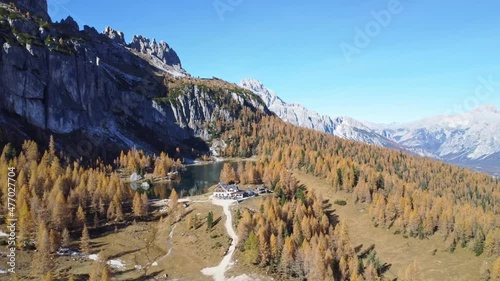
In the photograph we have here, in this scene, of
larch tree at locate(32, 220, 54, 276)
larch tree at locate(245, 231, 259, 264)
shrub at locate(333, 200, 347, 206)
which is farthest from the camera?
shrub at locate(333, 200, 347, 206)

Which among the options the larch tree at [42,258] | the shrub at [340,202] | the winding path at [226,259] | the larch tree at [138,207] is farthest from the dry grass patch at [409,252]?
the larch tree at [42,258]

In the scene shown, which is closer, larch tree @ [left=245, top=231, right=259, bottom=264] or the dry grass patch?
larch tree @ [left=245, top=231, right=259, bottom=264]

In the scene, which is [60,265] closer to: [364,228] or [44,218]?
[44,218]

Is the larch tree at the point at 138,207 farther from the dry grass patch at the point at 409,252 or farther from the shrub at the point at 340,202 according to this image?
the shrub at the point at 340,202

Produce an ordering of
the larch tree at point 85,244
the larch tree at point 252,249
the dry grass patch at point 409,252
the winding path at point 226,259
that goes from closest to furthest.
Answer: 1. the winding path at point 226,259
2. the larch tree at point 252,249
3. the larch tree at point 85,244
4. the dry grass patch at point 409,252

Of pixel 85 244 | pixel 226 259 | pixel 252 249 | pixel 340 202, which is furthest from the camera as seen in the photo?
pixel 340 202

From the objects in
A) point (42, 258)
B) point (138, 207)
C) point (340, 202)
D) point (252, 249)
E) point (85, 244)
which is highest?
point (138, 207)

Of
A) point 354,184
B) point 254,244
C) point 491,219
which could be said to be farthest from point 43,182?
point 491,219

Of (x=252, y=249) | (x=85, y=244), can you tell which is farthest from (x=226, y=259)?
(x=85, y=244)

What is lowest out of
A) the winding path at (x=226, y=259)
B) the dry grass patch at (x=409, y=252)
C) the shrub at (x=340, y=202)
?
the dry grass patch at (x=409, y=252)

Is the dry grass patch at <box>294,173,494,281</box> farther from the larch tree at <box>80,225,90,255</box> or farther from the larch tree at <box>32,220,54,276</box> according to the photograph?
the larch tree at <box>32,220,54,276</box>

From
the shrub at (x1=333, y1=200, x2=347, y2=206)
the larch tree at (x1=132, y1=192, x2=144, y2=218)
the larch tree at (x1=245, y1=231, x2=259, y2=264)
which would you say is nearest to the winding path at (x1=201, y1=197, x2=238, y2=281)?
the larch tree at (x1=245, y1=231, x2=259, y2=264)

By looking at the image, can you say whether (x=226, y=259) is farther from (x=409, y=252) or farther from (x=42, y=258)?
(x=409, y=252)
